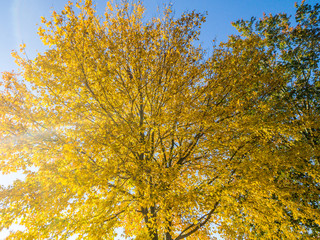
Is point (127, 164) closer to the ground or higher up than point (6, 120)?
closer to the ground

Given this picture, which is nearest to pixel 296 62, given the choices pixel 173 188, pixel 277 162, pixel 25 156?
pixel 277 162

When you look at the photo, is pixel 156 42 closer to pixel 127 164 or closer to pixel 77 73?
pixel 77 73

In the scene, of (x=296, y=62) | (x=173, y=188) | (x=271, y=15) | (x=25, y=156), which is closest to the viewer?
(x=173, y=188)

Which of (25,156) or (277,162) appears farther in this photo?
(25,156)

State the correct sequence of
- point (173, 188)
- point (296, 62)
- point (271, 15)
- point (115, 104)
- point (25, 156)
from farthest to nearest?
point (271, 15), point (296, 62), point (115, 104), point (25, 156), point (173, 188)

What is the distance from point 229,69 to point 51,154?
247 inches

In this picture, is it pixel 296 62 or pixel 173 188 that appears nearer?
pixel 173 188

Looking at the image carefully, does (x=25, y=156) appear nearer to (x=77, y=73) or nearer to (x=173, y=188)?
(x=77, y=73)

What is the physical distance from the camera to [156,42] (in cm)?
536

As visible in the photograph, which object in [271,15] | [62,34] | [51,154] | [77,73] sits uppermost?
[271,15]

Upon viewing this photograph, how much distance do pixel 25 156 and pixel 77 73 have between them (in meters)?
2.75

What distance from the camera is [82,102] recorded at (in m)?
4.78

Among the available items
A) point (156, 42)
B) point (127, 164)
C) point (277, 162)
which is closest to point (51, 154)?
point (127, 164)

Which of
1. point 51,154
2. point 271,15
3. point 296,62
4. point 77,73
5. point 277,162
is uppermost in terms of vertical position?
point 271,15
